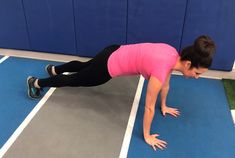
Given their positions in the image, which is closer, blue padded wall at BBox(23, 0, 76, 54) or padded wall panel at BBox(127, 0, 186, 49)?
padded wall panel at BBox(127, 0, 186, 49)

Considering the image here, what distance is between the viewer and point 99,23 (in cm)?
310

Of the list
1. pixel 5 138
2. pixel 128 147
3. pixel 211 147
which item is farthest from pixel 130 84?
pixel 5 138

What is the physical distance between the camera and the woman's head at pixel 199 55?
Answer: 1815 millimetres

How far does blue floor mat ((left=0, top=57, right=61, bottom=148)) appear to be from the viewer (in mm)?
2452

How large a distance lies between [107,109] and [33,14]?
1.54 m

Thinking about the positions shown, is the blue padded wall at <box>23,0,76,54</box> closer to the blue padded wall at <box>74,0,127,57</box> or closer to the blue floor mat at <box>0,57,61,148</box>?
the blue padded wall at <box>74,0,127,57</box>

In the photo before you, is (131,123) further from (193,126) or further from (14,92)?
(14,92)

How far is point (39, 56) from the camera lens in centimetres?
355

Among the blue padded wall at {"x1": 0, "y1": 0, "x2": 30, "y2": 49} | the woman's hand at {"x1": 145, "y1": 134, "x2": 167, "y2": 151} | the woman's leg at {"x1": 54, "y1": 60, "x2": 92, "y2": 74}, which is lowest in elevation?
the woman's hand at {"x1": 145, "y1": 134, "x2": 167, "y2": 151}

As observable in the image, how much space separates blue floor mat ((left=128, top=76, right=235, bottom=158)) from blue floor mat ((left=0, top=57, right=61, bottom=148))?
3.62ft

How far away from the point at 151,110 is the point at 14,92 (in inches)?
63.0

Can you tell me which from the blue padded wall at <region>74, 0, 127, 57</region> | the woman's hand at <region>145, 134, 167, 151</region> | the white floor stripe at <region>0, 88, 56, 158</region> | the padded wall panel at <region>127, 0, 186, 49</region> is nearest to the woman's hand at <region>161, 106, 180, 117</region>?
the woman's hand at <region>145, 134, 167, 151</region>

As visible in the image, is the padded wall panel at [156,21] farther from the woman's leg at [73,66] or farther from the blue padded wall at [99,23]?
the woman's leg at [73,66]

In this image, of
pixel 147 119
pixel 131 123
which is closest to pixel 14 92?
pixel 131 123
